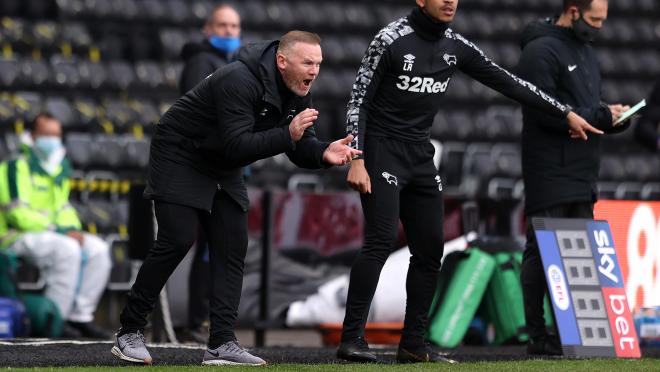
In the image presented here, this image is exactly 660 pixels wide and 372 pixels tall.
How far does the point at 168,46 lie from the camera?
15375 millimetres

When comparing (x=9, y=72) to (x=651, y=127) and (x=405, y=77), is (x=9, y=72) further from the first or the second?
(x=405, y=77)

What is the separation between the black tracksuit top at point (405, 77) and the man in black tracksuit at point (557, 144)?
0.99 meters

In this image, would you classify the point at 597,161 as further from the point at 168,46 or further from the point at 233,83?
the point at 168,46

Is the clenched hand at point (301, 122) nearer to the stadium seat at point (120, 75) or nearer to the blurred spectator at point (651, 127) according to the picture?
the blurred spectator at point (651, 127)

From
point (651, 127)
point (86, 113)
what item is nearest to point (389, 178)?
point (651, 127)

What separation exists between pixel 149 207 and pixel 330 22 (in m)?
8.17

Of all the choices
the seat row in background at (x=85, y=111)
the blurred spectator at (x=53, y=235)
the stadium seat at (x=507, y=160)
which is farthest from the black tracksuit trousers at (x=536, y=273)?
the stadium seat at (x=507, y=160)

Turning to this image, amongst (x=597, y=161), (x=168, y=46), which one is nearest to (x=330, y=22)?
(x=168, y=46)

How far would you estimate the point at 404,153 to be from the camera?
21.2ft

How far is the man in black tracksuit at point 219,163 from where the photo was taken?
5.86 metres

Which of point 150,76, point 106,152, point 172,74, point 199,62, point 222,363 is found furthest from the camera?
point 172,74

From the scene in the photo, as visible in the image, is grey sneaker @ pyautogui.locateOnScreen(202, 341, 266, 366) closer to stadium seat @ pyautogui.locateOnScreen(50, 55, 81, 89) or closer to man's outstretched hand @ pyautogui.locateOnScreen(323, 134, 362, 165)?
man's outstretched hand @ pyautogui.locateOnScreen(323, 134, 362, 165)

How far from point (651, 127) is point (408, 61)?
3.66 metres

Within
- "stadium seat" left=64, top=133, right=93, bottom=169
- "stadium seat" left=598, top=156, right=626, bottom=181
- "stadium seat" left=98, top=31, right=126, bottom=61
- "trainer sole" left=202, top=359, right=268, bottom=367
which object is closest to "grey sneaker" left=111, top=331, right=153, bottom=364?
"trainer sole" left=202, top=359, right=268, bottom=367
